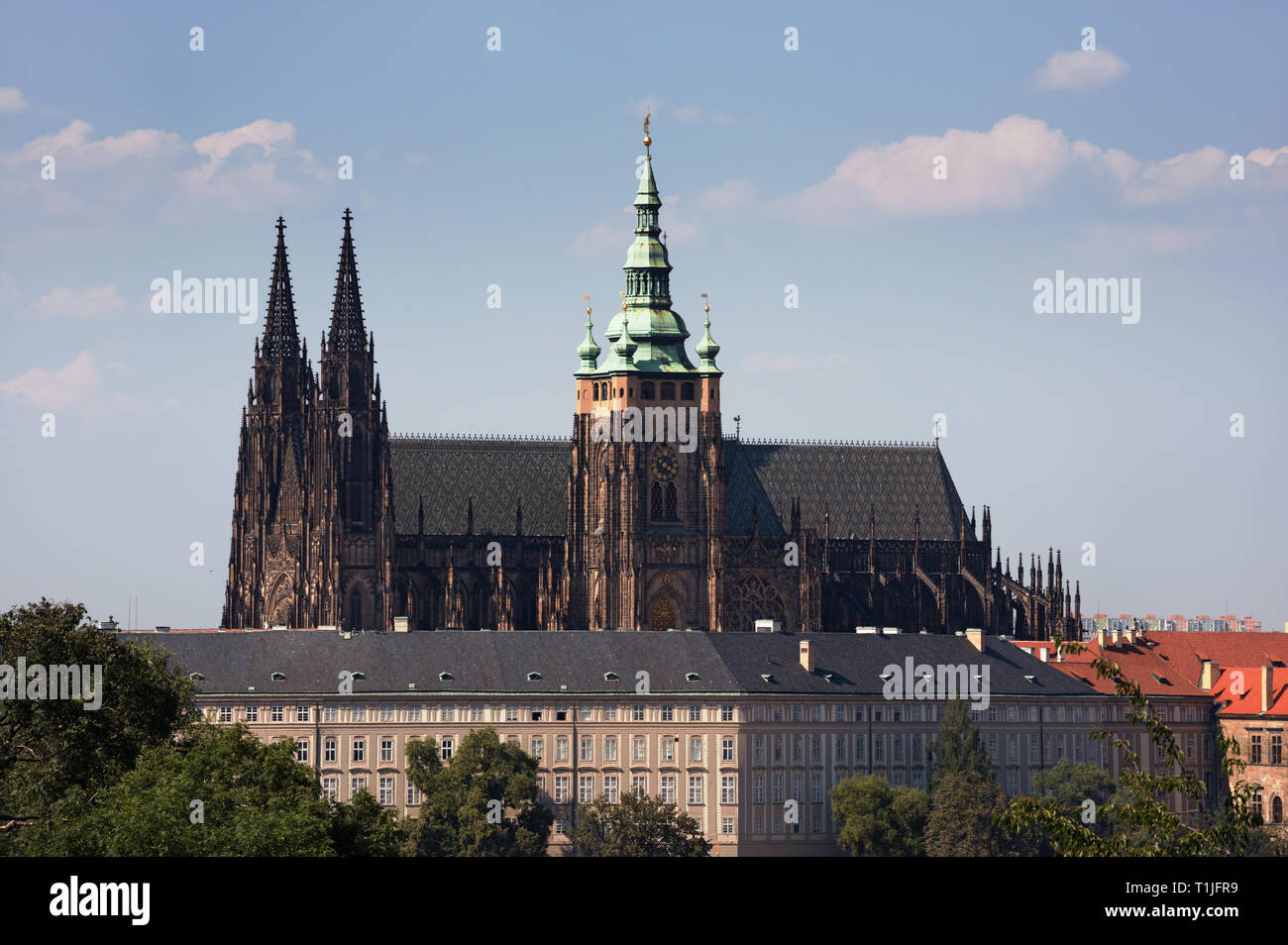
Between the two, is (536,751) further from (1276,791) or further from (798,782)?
Answer: (1276,791)

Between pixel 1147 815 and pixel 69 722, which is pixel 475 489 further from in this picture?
pixel 1147 815

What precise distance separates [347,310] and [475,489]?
20248mm

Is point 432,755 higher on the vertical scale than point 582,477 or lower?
lower

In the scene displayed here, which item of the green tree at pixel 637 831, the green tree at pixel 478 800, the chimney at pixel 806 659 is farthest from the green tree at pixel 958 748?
the green tree at pixel 478 800

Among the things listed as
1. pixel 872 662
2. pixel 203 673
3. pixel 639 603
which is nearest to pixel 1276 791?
pixel 872 662

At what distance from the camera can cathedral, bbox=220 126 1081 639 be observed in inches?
7146

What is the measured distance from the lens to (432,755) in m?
145

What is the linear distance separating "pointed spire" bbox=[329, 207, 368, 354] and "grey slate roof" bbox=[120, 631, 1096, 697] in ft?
96.2

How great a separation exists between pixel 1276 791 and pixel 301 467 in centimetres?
6498

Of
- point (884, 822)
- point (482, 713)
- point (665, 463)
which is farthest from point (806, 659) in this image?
point (665, 463)

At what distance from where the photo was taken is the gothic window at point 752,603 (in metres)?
190

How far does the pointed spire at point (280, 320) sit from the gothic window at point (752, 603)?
33.8 metres
